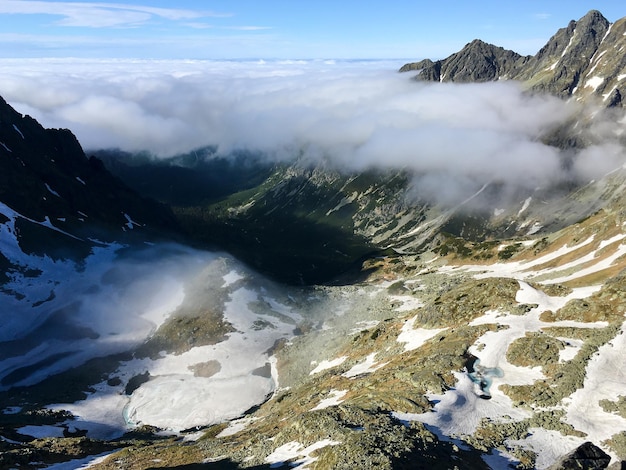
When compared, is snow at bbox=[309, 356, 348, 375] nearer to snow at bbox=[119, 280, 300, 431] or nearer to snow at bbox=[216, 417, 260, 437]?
snow at bbox=[119, 280, 300, 431]

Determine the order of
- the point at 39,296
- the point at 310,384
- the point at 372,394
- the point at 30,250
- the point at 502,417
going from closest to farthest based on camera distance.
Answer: the point at 502,417, the point at 372,394, the point at 310,384, the point at 39,296, the point at 30,250

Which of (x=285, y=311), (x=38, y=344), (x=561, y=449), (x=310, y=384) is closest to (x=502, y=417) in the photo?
(x=561, y=449)

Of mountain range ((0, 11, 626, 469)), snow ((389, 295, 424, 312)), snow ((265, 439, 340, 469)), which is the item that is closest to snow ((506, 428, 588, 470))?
mountain range ((0, 11, 626, 469))

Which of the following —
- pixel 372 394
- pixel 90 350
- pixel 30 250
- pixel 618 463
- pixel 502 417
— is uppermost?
pixel 618 463

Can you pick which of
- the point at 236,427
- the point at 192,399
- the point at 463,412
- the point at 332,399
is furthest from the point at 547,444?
the point at 192,399

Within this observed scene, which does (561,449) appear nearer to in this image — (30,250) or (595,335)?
(595,335)

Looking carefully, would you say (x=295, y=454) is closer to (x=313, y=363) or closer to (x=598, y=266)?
(x=313, y=363)

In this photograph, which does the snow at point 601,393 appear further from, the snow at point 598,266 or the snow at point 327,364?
the snow at point 598,266
